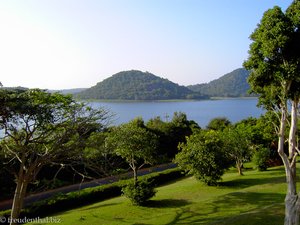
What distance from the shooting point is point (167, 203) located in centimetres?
1645

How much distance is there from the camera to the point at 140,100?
554ft

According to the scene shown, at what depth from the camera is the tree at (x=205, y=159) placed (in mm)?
19859

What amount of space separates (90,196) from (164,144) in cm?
2231

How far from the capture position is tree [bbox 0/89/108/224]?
36.6 ft

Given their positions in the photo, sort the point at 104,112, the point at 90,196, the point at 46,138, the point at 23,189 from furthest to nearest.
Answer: the point at 90,196
the point at 104,112
the point at 46,138
the point at 23,189

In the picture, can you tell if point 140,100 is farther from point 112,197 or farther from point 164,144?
point 112,197

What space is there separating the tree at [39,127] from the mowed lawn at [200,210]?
120 inches

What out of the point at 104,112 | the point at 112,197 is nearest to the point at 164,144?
the point at 112,197

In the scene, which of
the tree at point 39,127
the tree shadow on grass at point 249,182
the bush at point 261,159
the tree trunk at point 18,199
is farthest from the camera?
the bush at point 261,159

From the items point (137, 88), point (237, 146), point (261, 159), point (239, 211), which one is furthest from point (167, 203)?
point (137, 88)

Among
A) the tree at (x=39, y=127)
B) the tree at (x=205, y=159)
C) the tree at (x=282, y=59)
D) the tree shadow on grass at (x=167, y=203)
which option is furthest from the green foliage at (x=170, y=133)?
the tree at (x=282, y=59)

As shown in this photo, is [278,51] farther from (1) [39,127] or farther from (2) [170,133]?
(2) [170,133]

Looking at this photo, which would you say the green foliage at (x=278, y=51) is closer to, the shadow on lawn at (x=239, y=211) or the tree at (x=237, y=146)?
the shadow on lawn at (x=239, y=211)

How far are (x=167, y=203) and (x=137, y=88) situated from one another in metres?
161
